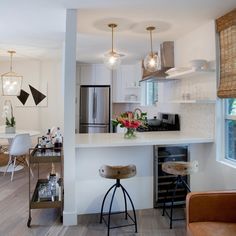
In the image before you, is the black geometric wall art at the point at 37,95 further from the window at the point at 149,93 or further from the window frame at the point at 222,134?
the window frame at the point at 222,134

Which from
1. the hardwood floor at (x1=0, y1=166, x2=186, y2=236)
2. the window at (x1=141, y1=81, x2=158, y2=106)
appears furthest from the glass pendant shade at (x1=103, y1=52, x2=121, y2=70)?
the window at (x1=141, y1=81, x2=158, y2=106)

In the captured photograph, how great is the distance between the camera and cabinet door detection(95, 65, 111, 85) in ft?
20.8

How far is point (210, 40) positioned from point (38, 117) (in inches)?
182

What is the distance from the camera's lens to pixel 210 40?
10.6 ft

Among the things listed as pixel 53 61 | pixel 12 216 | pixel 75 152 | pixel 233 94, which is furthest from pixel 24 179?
pixel 233 94

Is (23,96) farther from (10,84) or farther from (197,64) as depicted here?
(197,64)

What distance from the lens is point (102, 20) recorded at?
3221 mm

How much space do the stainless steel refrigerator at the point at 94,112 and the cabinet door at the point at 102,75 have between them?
0.27 m

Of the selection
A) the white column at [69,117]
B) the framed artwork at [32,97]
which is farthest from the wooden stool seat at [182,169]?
the framed artwork at [32,97]

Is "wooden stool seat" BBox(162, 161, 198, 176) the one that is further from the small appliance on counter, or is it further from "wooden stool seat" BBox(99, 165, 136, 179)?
the small appliance on counter

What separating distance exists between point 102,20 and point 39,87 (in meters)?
3.69

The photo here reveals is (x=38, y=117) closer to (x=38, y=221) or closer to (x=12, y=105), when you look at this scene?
(x=12, y=105)

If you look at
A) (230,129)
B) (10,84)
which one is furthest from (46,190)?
(10,84)

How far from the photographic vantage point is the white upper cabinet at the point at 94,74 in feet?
20.8
